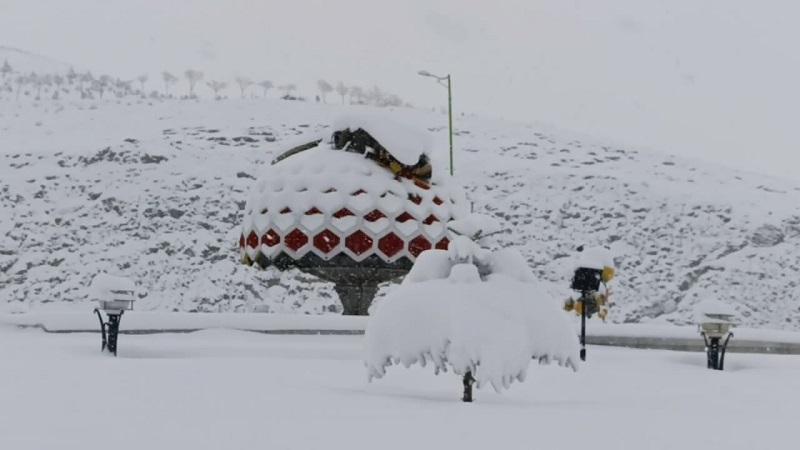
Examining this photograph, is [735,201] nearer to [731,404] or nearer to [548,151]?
[548,151]

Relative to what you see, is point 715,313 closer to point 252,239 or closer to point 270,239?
point 270,239

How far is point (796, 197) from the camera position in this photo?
5500 cm

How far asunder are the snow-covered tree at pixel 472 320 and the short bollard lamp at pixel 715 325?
18.5 feet

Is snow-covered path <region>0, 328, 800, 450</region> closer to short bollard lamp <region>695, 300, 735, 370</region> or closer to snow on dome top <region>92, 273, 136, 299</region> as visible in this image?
short bollard lamp <region>695, 300, 735, 370</region>

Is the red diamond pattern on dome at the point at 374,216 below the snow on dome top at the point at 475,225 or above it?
below

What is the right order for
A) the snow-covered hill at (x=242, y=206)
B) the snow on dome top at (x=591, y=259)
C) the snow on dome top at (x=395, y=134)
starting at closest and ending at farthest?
the snow on dome top at (x=591, y=259) < the snow on dome top at (x=395, y=134) < the snow-covered hill at (x=242, y=206)

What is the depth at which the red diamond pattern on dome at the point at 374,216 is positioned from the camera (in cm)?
1575

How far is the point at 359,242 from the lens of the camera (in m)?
15.7

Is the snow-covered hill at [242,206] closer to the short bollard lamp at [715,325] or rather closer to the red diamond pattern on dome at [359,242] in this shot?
the red diamond pattern on dome at [359,242]

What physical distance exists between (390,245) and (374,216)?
1.62 feet

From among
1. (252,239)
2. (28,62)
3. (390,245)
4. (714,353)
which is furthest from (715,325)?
(28,62)

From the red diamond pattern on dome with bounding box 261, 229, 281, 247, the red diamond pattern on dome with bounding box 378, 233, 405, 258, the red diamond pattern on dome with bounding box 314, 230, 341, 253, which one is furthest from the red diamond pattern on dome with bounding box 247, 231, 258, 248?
the red diamond pattern on dome with bounding box 378, 233, 405, 258

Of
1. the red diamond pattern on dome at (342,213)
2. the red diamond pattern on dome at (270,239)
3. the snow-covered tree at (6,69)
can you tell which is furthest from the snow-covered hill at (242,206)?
the snow-covered tree at (6,69)

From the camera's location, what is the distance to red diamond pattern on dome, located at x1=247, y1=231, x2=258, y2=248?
16.4 metres
